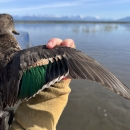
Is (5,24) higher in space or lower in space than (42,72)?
higher

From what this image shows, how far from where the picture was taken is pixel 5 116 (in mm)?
2068

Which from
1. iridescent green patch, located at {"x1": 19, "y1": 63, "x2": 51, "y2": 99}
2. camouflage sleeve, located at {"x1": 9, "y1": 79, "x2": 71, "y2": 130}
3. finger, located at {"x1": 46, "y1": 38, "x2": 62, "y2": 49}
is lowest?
camouflage sleeve, located at {"x1": 9, "y1": 79, "x2": 71, "y2": 130}

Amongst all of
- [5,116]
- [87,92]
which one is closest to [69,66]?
[5,116]

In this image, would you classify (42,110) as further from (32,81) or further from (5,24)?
(5,24)

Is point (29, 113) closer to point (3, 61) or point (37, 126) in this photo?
point (37, 126)

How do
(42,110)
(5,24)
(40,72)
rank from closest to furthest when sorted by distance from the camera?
(40,72), (42,110), (5,24)

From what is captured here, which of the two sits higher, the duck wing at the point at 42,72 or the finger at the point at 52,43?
the finger at the point at 52,43

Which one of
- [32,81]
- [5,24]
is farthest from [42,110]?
[5,24]

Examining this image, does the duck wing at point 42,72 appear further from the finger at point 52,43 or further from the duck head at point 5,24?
the duck head at point 5,24

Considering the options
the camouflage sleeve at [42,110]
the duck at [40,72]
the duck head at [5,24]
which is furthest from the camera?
the duck head at [5,24]

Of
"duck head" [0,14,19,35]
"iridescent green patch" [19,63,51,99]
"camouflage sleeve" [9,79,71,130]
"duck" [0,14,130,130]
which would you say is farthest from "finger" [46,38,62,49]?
"duck head" [0,14,19,35]

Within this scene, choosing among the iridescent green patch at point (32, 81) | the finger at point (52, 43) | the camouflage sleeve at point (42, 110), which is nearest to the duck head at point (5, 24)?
the finger at point (52, 43)

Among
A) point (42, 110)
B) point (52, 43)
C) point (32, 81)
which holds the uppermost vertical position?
point (52, 43)

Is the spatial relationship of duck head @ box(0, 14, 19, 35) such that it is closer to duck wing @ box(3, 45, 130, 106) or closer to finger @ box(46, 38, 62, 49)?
finger @ box(46, 38, 62, 49)
